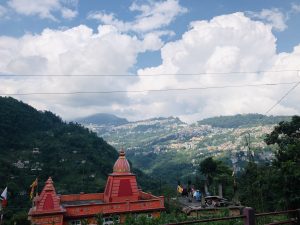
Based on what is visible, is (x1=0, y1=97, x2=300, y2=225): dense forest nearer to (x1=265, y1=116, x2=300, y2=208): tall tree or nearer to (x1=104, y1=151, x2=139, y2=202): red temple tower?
(x1=265, y1=116, x2=300, y2=208): tall tree

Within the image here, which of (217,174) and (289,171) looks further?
(217,174)

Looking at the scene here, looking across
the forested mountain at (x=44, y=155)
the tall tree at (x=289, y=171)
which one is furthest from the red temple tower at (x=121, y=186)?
the forested mountain at (x=44, y=155)

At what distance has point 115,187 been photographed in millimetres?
30203

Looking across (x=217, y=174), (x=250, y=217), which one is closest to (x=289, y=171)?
(x=250, y=217)

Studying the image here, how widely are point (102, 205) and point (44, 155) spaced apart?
7732 centimetres

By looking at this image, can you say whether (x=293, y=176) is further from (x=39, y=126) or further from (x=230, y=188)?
(x=39, y=126)

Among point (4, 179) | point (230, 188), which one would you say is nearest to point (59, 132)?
point (4, 179)

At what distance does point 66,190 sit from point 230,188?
39.7 metres

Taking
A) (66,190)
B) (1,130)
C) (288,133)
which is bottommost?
(66,190)

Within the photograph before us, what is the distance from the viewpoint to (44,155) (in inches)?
3930

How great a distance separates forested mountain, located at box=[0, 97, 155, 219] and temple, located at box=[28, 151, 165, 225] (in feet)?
111

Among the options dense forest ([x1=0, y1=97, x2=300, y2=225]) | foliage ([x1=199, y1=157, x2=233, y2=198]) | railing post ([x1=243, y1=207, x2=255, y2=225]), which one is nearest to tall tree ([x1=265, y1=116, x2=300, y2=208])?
dense forest ([x1=0, y1=97, x2=300, y2=225])

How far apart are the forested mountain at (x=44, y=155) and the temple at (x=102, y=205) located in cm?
3369

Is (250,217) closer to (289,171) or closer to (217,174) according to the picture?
(289,171)
